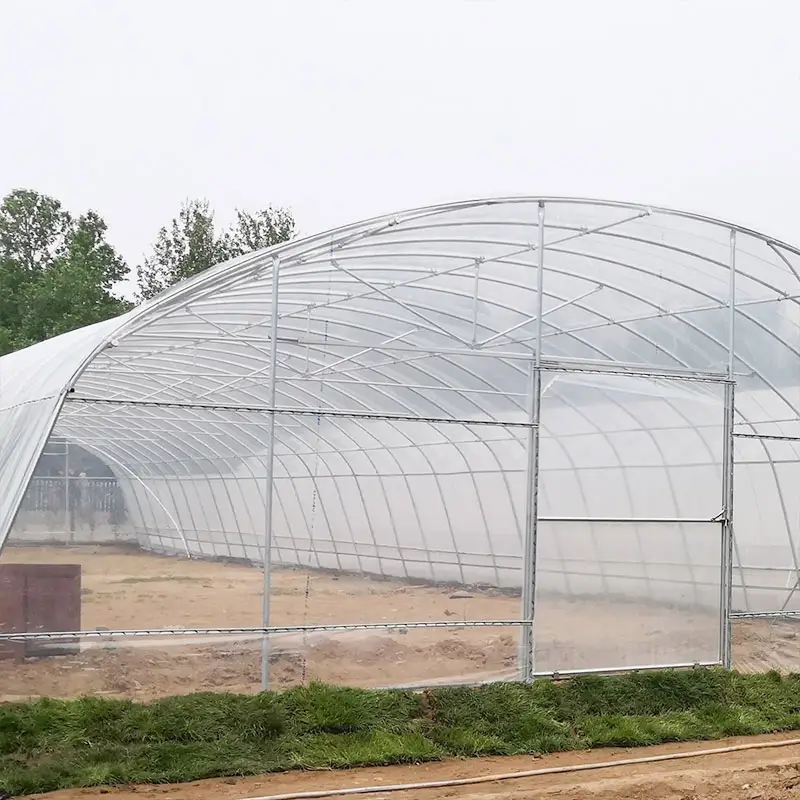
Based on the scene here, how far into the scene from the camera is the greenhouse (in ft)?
34.5

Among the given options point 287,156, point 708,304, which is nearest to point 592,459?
point 708,304

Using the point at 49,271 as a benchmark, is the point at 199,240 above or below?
above

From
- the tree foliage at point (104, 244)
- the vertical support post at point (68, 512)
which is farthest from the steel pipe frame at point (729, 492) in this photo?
the tree foliage at point (104, 244)

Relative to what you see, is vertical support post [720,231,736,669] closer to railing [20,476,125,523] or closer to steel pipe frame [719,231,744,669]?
steel pipe frame [719,231,744,669]

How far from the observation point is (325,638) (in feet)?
34.6

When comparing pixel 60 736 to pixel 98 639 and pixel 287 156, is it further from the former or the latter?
pixel 287 156

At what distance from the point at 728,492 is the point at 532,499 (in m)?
2.61

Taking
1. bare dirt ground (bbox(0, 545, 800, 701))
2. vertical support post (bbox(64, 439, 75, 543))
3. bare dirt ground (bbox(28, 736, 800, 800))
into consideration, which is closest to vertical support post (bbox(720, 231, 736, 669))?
bare dirt ground (bbox(0, 545, 800, 701))

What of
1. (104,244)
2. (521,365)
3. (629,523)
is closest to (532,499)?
(629,523)

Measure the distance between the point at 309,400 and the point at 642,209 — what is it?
7262mm

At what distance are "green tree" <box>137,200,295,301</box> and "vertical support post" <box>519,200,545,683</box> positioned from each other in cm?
3225

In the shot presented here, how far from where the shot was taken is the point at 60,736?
8.48 meters

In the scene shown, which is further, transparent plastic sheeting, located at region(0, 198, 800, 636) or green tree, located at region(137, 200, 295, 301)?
green tree, located at region(137, 200, 295, 301)

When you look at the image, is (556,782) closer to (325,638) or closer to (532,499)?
(325,638)
